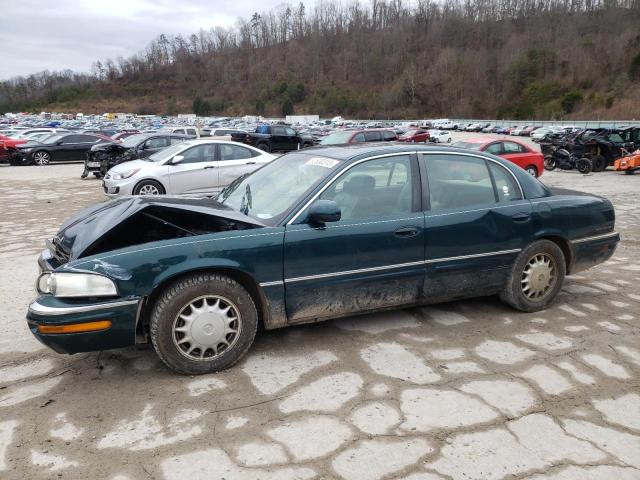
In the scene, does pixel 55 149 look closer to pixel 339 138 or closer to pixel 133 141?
pixel 133 141

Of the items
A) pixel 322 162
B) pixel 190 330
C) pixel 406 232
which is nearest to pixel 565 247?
pixel 406 232

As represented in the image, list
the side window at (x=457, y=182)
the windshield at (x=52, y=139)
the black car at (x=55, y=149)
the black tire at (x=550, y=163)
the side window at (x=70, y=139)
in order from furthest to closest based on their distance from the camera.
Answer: the side window at (x=70, y=139)
the windshield at (x=52, y=139)
the black car at (x=55, y=149)
the black tire at (x=550, y=163)
the side window at (x=457, y=182)

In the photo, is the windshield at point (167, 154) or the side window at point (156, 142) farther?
the side window at point (156, 142)

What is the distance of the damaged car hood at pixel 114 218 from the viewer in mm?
3592

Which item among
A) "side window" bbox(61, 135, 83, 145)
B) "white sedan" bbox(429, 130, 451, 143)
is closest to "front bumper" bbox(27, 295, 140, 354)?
"side window" bbox(61, 135, 83, 145)

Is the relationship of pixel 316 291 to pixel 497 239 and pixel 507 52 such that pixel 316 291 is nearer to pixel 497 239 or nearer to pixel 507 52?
pixel 497 239

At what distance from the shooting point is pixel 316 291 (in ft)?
12.2

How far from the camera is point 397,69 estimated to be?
401ft

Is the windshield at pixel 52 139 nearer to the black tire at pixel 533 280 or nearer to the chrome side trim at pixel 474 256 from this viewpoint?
the chrome side trim at pixel 474 256

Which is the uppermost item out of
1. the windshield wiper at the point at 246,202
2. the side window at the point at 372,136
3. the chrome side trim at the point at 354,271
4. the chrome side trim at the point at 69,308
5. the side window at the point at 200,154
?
the side window at the point at 372,136

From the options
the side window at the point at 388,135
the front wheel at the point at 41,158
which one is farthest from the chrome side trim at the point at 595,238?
the front wheel at the point at 41,158

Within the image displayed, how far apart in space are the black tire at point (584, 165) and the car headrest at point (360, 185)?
16.6m

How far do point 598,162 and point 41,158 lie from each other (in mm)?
22657

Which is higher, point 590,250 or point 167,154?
point 167,154
